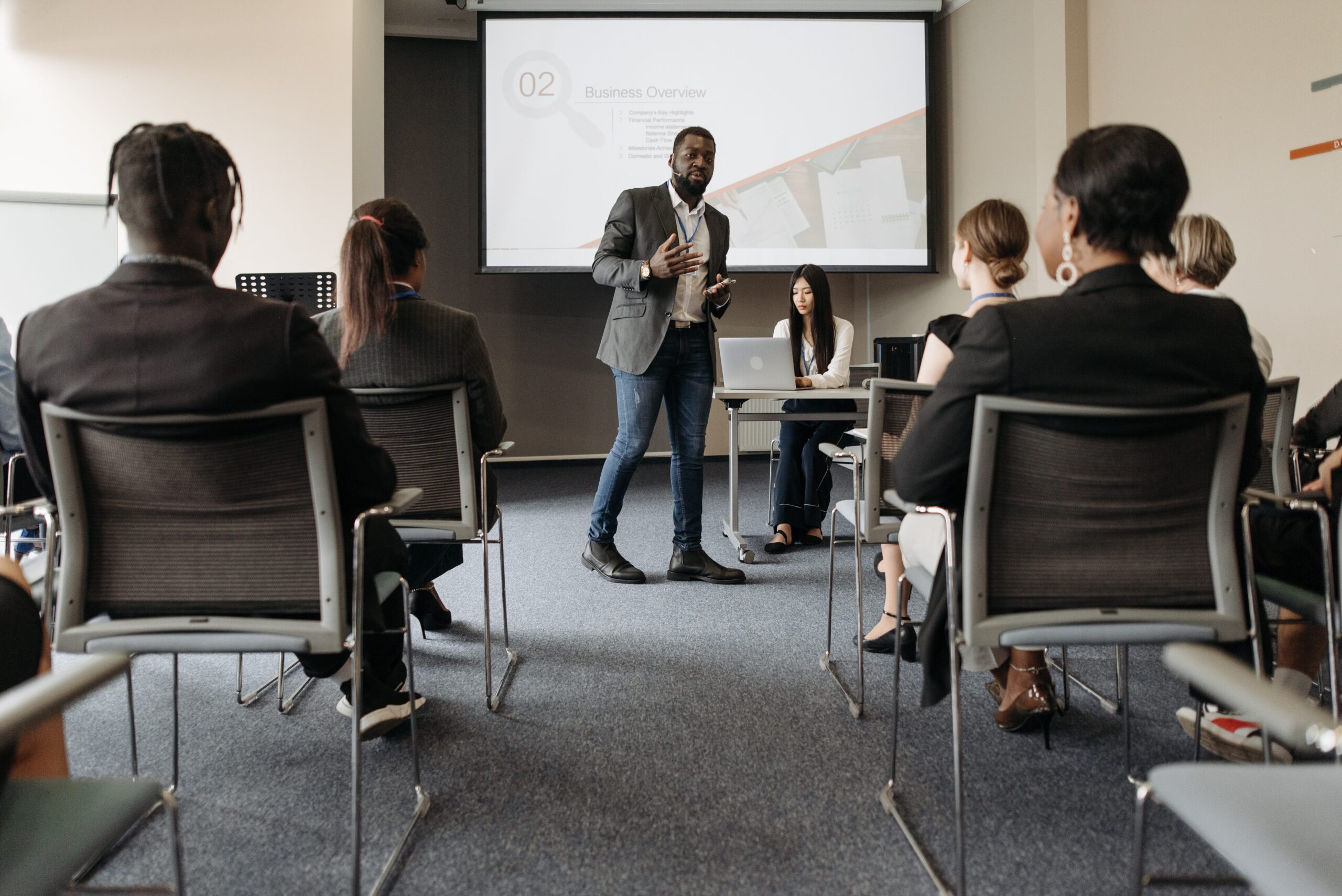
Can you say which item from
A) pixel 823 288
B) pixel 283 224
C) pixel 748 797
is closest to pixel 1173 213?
pixel 748 797

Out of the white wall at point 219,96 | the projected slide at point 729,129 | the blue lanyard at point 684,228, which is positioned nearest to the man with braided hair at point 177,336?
the blue lanyard at point 684,228

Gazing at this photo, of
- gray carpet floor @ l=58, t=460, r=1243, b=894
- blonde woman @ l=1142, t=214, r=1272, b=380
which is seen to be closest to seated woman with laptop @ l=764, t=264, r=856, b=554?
gray carpet floor @ l=58, t=460, r=1243, b=894

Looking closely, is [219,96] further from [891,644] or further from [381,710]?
[891,644]

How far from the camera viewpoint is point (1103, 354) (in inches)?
41.6

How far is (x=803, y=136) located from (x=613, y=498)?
128 inches

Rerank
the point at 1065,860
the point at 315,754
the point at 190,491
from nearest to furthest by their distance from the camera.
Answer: the point at 190,491 → the point at 1065,860 → the point at 315,754

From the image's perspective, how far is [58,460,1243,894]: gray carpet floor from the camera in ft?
4.14

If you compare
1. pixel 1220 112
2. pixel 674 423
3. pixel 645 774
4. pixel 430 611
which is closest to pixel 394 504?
pixel 645 774

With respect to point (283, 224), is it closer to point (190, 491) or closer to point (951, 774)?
point (190, 491)

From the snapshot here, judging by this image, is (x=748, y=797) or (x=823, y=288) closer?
(x=748, y=797)

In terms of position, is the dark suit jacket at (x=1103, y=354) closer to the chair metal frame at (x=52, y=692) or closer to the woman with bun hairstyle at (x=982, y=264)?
the woman with bun hairstyle at (x=982, y=264)

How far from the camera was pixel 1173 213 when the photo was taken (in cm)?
115

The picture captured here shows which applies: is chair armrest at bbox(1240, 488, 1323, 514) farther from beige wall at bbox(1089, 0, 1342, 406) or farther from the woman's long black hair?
the woman's long black hair

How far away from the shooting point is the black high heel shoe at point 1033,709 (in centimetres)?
166
